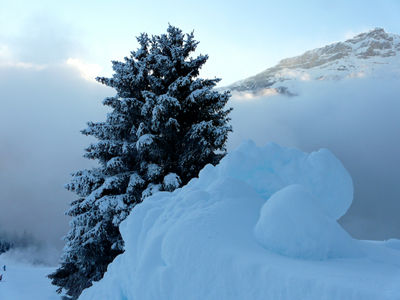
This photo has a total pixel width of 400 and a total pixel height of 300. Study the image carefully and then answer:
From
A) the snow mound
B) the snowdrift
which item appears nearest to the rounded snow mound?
the snowdrift

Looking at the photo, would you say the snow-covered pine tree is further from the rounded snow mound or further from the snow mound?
the snow mound

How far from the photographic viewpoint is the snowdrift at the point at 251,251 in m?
1.64

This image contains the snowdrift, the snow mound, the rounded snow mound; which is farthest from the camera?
the rounded snow mound

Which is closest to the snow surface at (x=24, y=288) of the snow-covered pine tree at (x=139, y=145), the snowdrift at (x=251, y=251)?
the snow-covered pine tree at (x=139, y=145)

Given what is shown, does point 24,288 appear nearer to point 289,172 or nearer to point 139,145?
point 139,145

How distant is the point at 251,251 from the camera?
2.07 metres

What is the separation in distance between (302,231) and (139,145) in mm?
5785

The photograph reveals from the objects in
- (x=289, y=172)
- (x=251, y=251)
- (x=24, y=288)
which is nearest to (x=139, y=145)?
(x=289, y=172)

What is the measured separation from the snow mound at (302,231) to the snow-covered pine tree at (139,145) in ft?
16.1

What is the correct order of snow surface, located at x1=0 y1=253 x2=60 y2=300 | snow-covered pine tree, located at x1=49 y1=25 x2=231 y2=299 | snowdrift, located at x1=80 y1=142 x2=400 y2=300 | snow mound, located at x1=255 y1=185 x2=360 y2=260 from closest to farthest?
snowdrift, located at x1=80 y1=142 x2=400 y2=300 < snow mound, located at x1=255 y1=185 x2=360 y2=260 < snow-covered pine tree, located at x1=49 y1=25 x2=231 y2=299 < snow surface, located at x1=0 y1=253 x2=60 y2=300

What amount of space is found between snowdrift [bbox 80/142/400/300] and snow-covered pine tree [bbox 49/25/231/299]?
13.3 ft

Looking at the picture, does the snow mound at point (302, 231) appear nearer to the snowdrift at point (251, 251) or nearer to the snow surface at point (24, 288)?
the snowdrift at point (251, 251)

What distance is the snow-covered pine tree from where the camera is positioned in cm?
741

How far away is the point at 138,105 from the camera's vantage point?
26.1 ft
